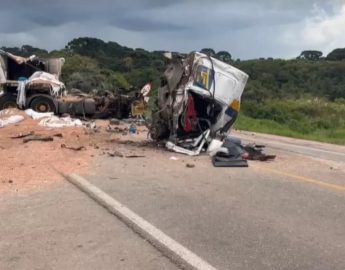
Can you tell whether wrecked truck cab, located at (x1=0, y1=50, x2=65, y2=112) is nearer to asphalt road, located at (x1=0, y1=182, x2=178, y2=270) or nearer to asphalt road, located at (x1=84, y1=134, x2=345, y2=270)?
asphalt road, located at (x1=84, y1=134, x2=345, y2=270)

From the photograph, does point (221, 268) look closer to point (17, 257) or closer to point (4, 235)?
point (17, 257)

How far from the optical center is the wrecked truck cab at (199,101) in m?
14.3

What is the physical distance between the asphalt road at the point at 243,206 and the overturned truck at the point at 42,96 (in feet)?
42.5

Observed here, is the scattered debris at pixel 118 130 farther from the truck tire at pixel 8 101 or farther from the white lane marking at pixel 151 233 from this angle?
the white lane marking at pixel 151 233

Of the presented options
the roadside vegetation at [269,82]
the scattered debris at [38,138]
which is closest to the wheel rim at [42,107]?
the roadside vegetation at [269,82]

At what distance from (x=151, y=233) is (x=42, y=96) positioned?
64.3 ft

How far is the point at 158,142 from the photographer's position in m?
15.7

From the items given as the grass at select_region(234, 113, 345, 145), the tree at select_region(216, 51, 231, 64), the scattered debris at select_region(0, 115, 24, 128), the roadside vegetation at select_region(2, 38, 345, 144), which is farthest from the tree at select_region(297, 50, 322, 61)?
the scattered debris at select_region(0, 115, 24, 128)

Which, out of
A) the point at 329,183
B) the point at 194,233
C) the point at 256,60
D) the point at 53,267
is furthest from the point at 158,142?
the point at 256,60

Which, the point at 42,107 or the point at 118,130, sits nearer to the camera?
the point at 118,130

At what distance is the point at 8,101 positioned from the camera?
26.0m

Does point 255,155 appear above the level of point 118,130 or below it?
above

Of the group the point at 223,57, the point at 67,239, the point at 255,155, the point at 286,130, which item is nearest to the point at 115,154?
the point at 255,155

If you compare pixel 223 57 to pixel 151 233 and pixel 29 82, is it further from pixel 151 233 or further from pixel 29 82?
pixel 151 233
